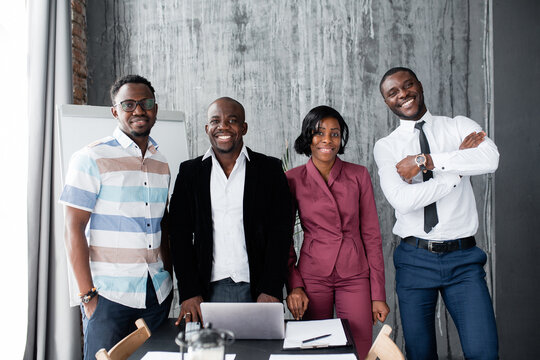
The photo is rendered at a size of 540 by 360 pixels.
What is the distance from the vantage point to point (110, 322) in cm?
171

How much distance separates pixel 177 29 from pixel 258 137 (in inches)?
42.0

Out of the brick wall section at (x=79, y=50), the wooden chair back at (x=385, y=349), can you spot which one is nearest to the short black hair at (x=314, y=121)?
the wooden chair back at (x=385, y=349)

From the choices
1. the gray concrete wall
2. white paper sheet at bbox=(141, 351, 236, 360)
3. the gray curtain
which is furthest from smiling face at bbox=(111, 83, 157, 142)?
the gray concrete wall

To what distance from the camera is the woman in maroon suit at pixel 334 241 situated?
6.29 ft

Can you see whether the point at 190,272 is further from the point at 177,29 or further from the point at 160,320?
the point at 177,29

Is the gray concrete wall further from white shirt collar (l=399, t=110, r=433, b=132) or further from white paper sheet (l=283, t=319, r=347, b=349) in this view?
white paper sheet (l=283, t=319, r=347, b=349)

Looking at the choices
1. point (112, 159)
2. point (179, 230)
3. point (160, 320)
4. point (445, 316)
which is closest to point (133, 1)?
point (112, 159)

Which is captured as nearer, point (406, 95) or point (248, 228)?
point (248, 228)

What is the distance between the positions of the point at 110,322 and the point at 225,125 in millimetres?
1016

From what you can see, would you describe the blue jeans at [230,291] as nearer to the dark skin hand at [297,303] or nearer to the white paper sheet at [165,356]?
the dark skin hand at [297,303]

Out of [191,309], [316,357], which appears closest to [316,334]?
[316,357]

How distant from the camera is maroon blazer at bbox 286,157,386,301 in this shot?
1930 mm

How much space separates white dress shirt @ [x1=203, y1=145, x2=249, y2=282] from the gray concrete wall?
2.02 m

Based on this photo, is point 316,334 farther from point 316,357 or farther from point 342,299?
point 342,299
